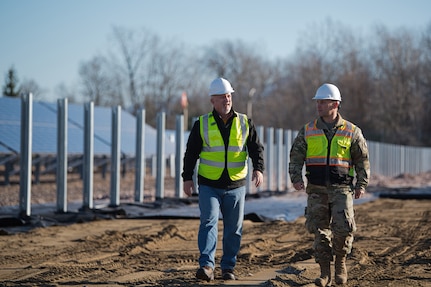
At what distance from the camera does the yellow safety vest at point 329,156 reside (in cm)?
699

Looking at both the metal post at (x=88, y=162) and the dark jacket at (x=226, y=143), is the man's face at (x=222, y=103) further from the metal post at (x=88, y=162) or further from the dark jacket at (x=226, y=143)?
the metal post at (x=88, y=162)

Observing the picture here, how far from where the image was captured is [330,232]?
23.1 feet

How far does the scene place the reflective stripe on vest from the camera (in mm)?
7023

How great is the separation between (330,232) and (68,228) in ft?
21.4

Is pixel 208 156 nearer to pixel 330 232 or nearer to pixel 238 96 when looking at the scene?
pixel 330 232

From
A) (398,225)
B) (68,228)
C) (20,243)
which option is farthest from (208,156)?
(398,225)

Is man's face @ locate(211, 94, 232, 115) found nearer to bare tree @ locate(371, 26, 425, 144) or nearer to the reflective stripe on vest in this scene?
the reflective stripe on vest

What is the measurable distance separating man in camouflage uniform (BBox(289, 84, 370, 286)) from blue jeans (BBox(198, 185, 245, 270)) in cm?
66

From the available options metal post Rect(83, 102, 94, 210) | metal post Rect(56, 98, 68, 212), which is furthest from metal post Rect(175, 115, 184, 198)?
metal post Rect(56, 98, 68, 212)

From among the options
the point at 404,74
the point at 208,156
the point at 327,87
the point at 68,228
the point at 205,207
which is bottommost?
the point at 68,228

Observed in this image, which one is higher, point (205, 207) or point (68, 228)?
point (205, 207)

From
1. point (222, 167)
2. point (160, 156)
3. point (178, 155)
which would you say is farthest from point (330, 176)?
point (178, 155)

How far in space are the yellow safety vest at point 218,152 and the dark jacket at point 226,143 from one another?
0.03m

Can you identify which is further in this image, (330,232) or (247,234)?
(247,234)
